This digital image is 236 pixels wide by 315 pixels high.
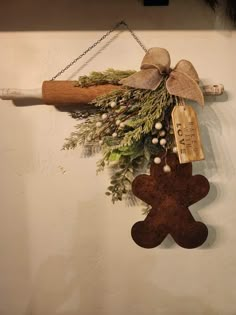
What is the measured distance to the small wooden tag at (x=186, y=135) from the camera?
72 centimetres

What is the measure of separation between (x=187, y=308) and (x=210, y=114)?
1.98ft

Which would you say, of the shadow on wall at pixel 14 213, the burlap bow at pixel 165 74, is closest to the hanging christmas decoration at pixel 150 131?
the burlap bow at pixel 165 74

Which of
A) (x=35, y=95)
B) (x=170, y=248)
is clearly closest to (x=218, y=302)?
(x=170, y=248)

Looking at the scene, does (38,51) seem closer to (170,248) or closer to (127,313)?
(170,248)

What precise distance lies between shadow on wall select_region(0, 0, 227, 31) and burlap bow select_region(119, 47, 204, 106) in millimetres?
158

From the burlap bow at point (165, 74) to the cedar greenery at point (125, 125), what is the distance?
3cm

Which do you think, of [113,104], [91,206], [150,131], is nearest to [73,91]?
[113,104]

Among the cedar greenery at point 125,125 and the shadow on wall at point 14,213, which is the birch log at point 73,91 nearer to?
the cedar greenery at point 125,125

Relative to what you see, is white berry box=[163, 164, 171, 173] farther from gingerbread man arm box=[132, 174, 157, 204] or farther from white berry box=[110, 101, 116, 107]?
white berry box=[110, 101, 116, 107]

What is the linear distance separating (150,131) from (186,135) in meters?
0.10

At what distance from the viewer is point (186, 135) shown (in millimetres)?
731

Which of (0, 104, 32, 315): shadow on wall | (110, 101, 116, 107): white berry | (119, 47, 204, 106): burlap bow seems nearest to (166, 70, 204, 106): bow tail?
(119, 47, 204, 106): burlap bow

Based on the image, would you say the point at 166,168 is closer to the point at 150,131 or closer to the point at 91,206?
the point at 150,131

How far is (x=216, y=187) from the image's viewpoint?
0.89m
